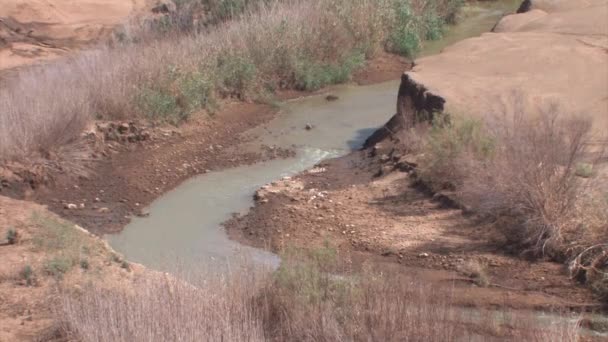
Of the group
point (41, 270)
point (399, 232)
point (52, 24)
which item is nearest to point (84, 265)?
point (41, 270)

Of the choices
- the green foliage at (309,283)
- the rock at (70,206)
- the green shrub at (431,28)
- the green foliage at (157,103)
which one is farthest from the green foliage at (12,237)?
the green shrub at (431,28)

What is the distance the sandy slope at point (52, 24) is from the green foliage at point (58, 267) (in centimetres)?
1016

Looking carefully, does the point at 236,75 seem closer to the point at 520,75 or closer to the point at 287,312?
the point at 520,75

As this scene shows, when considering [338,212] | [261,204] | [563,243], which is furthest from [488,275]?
[261,204]

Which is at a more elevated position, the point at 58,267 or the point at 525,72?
the point at 525,72

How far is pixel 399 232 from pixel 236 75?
20.9 feet

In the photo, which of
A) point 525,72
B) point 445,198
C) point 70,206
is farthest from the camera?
point 525,72

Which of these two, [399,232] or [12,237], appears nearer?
[12,237]

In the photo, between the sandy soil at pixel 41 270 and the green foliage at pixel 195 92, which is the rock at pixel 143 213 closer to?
the sandy soil at pixel 41 270

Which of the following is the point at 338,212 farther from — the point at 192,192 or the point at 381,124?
the point at 381,124

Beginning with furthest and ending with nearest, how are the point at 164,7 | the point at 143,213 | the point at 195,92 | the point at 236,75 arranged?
the point at 164,7
the point at 236,75
the point at 195,92
the point at 143,213

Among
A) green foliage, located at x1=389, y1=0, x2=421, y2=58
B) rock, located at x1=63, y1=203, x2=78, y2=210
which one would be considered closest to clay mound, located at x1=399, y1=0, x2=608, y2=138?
green foliage, located at x1=389, y1=0, x2=421, y2=58

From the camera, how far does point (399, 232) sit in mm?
10398

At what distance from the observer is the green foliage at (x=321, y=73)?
1700cm
